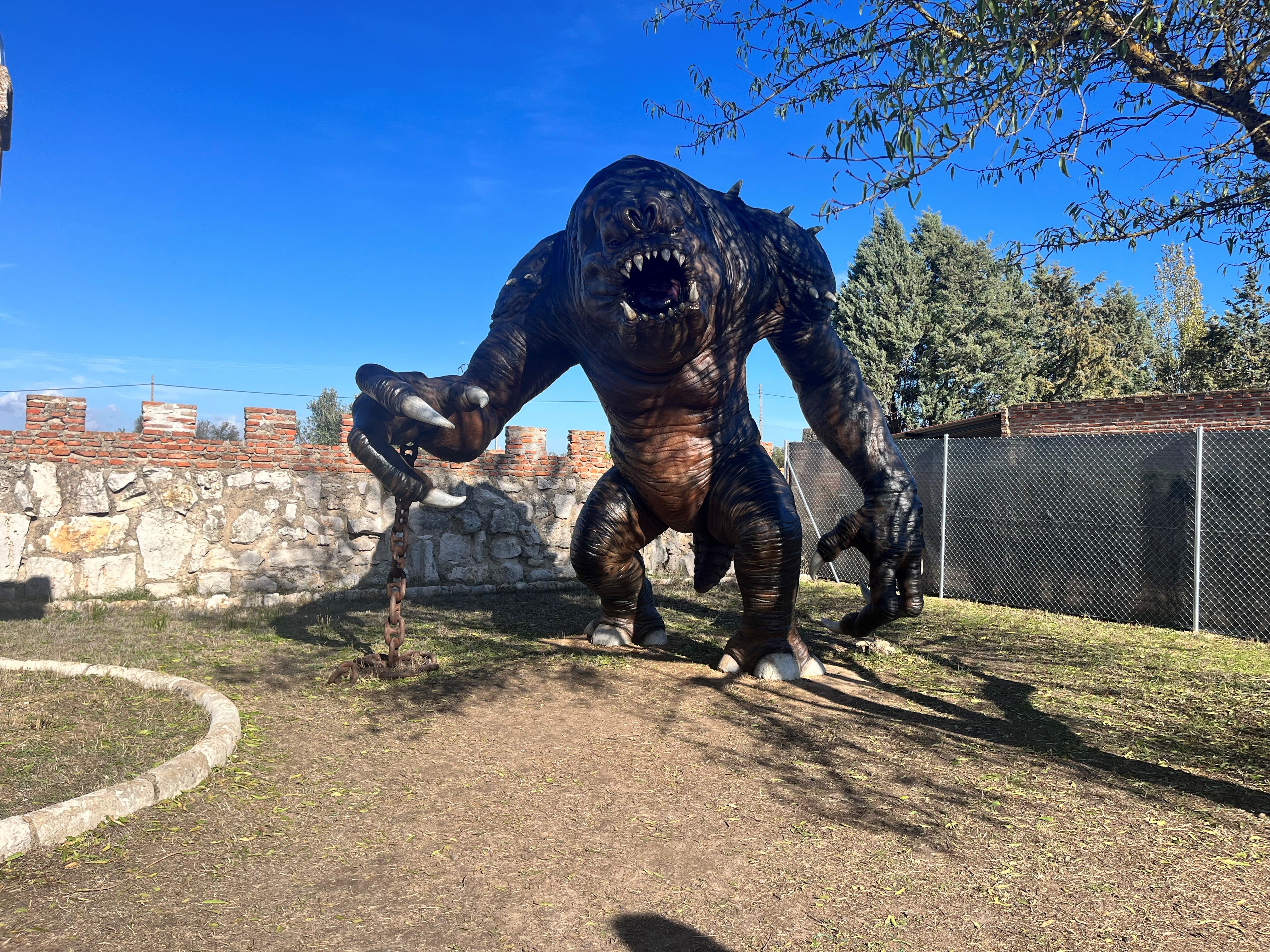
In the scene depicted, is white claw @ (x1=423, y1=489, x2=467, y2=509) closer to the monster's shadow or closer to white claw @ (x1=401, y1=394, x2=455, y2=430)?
white claw @ (x1=401, y1=394, x2=455, y2=430)

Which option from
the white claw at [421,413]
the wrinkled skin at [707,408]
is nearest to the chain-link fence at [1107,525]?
the wrinkled skin at [707,408]

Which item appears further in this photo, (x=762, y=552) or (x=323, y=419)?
(x=323, y=419)

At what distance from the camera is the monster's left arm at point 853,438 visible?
474cm

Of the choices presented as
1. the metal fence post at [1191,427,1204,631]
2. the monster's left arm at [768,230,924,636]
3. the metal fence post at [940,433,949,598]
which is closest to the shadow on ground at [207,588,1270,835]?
the monster's left arm at [768,230,924,636]

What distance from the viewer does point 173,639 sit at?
20.6 feet

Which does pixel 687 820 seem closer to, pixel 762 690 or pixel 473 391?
pixel 762 690

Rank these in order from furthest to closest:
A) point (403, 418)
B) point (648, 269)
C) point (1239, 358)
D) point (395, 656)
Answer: point (1239, 358), point (395, 656), point (403, 418), point (648, 269)

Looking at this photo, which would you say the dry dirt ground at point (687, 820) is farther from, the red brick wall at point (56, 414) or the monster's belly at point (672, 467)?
the red brick wall at point (56, 414)

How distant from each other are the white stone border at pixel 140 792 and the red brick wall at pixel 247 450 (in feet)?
15.4

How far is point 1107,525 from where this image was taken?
28.5 feet

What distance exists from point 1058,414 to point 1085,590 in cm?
629

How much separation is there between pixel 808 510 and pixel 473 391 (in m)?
8.23

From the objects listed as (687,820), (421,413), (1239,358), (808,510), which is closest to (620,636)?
(421,413)

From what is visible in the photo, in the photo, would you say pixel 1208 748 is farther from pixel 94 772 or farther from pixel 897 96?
pixel 94 772
